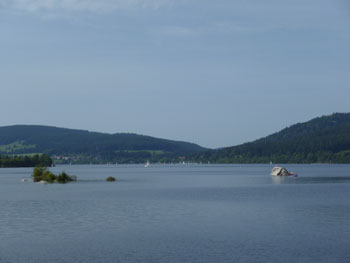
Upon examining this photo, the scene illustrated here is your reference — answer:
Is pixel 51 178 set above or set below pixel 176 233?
above

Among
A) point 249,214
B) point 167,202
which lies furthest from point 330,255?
point 167,202

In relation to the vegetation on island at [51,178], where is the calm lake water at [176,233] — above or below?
below

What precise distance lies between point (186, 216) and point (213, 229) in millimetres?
12491

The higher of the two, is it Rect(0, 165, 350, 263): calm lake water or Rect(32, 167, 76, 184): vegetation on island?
Rect(32, 167, 76, 184): vegetation on island

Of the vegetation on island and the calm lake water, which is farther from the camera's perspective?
the vegetation on island

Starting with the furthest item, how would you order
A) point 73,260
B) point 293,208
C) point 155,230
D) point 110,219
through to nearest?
point 293,208, point 110,219, point 155,230, point 73,260

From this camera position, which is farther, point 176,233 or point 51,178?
point 51,178

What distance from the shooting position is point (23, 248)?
141ft

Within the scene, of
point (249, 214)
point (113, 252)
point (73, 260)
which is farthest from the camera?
point (249, 214)

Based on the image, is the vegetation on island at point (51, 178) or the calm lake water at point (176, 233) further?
the vegetation on island at point (51, 178)

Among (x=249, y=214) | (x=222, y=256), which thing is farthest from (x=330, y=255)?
(x=249, y=214)

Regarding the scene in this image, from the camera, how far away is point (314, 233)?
Answer: 49188mm

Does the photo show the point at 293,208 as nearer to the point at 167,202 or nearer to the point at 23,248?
the point at 167,202

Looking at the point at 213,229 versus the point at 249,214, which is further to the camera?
the point at 249,214
